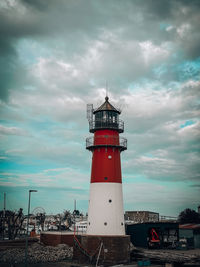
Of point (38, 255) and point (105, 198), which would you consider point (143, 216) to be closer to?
point (38, 255)

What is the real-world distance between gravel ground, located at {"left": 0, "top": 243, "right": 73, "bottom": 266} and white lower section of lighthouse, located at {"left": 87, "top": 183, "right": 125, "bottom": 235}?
8517mm

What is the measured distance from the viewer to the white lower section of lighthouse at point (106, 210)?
31.9 m

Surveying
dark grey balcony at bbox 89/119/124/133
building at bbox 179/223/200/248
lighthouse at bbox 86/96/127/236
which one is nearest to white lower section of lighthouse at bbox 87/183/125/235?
lighthouse at bbox 86/96/127/236

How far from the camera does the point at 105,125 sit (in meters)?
34.7

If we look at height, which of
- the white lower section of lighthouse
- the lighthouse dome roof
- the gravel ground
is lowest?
the gravel ground

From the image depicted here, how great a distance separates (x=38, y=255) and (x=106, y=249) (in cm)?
1182

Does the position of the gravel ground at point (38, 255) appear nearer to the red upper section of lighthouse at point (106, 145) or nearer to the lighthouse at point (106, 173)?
the lighthouse at point (106, 173)

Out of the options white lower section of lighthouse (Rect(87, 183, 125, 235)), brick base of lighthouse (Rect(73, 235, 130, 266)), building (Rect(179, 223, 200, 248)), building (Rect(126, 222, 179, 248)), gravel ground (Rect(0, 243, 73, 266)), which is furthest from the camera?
building (Rect(179, 223, 200, 248))

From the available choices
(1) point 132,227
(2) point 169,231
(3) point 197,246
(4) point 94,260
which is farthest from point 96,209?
(3) point 197,246

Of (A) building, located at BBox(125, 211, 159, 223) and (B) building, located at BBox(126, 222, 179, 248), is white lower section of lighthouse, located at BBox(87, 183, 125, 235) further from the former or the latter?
(A) building, located at BBox(125, 211, 159, 223)

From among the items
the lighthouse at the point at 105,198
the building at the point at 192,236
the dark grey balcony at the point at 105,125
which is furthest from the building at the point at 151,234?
the dark grey balcony at the point at 105,125

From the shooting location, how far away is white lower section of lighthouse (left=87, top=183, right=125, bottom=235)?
1256 inches

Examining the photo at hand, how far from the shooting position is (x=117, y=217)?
106 feet

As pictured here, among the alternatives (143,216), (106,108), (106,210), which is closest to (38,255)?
Answer: (106,210)
